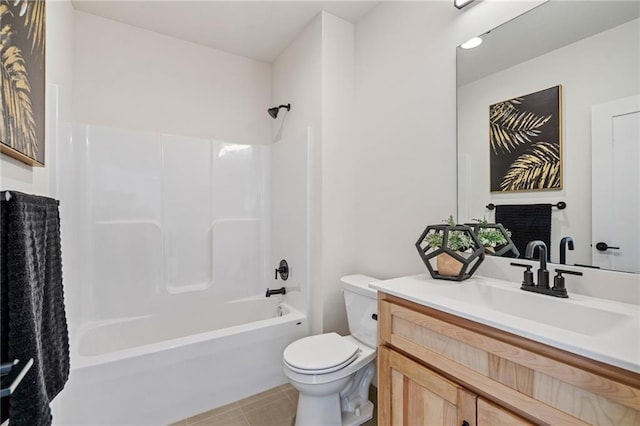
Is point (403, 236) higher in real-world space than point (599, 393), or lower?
higher

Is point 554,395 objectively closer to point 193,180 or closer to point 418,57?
point 418,57

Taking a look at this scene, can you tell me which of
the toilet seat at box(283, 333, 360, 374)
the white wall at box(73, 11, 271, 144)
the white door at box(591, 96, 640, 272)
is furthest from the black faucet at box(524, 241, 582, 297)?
the white wall at box(73, 11, 271, 144)

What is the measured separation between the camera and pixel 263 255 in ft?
8.90

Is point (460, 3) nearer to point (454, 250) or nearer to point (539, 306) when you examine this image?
point (454, 250)

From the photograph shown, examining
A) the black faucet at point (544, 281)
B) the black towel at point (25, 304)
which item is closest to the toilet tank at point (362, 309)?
the black faucet at point (544, 281)

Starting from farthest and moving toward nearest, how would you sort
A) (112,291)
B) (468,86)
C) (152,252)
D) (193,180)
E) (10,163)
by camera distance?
(193,180), (152,252), (112,291), (468,86), (10,163)

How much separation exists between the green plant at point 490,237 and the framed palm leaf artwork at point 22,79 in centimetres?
183

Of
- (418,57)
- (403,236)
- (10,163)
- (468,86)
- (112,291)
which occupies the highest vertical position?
(418,57)

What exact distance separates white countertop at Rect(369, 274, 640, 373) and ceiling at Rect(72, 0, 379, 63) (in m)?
1.94

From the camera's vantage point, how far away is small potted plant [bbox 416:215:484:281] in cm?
136

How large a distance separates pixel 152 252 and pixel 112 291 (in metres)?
0.36

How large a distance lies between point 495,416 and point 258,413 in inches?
55.8

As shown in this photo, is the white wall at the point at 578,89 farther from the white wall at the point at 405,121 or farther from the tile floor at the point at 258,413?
the tile floor at the point at 258,413

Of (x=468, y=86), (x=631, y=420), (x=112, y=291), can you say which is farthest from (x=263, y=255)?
(x=631, y=420)
